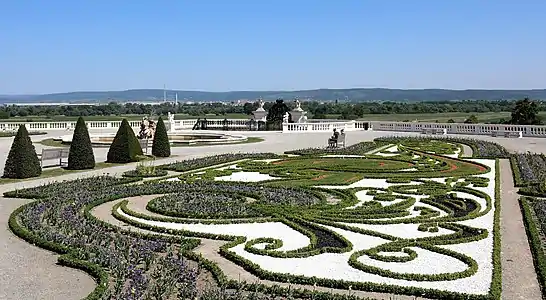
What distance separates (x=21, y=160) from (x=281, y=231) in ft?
37.4

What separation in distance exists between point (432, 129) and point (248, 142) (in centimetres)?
1640

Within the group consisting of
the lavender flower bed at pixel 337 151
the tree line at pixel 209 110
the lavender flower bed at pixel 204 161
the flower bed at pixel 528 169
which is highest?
the flower bed at pixel 528 169

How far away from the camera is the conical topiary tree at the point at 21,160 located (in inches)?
769

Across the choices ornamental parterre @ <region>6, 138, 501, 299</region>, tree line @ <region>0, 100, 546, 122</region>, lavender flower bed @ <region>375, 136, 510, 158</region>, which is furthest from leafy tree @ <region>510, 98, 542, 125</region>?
ornamental parterre @ <region>6, 138, 501, 299</region>

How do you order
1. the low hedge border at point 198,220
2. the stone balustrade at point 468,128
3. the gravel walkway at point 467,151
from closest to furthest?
1. the low hedge border at point 198,220
2. the gravel walkway at point 467,151
3. the stone balustrade at point 468,128

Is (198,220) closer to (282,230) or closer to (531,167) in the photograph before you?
(282,230)

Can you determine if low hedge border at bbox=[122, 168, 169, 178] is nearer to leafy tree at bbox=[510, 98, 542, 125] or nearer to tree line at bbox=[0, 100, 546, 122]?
leafy tree at bbox=[510, 98, 542, 125]

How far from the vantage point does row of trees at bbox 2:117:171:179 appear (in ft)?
64.4

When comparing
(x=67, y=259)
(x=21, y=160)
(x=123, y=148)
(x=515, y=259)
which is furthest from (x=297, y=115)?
(x=67, y=259)

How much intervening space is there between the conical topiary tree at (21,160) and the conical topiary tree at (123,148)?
14.2 ft

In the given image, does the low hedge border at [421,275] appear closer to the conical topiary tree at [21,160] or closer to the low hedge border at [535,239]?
the low hedge border at [535,239]

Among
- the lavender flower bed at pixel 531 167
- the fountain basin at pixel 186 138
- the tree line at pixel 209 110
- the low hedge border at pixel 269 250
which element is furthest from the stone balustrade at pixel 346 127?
the low hedge border at pixel 269 250

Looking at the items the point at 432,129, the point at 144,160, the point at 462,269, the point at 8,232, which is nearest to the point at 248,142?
the point at 144,160

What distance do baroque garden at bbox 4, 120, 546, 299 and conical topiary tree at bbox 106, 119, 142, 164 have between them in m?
3.65
